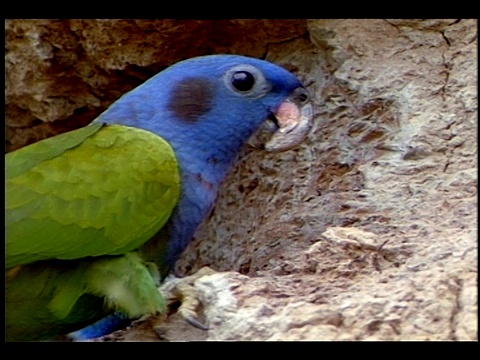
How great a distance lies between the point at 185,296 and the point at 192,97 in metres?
0.64

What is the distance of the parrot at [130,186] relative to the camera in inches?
90.9

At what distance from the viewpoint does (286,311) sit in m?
2.01

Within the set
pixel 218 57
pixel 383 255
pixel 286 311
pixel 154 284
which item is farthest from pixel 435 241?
pixel 218 57

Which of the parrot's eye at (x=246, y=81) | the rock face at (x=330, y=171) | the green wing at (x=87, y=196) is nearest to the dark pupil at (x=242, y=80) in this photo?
the parrot's eye at (x=246, y=81)

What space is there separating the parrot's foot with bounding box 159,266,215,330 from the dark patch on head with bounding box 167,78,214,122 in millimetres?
470

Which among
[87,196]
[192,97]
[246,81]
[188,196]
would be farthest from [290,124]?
[87,196]

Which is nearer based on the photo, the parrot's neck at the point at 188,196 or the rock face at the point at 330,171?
the rock face at the point at 330,171

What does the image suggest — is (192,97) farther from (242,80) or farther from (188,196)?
(188,196)

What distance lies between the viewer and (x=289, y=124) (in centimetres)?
273

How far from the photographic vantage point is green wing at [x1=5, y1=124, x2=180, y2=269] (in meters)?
2.29

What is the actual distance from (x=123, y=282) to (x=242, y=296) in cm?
37

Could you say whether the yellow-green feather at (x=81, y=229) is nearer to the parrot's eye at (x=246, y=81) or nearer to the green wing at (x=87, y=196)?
the green wing at (x=87, y=196)

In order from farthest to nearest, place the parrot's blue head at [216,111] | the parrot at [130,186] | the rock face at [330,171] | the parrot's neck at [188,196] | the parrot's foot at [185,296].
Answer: the parrot's blue head at [216,111]
the parrot's neck at [188,196]
the parrot at [130,186]
the parrot's foot at [185,296]
the rock face at [330,171]

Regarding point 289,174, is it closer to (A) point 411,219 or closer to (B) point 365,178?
(B) point 365,178
